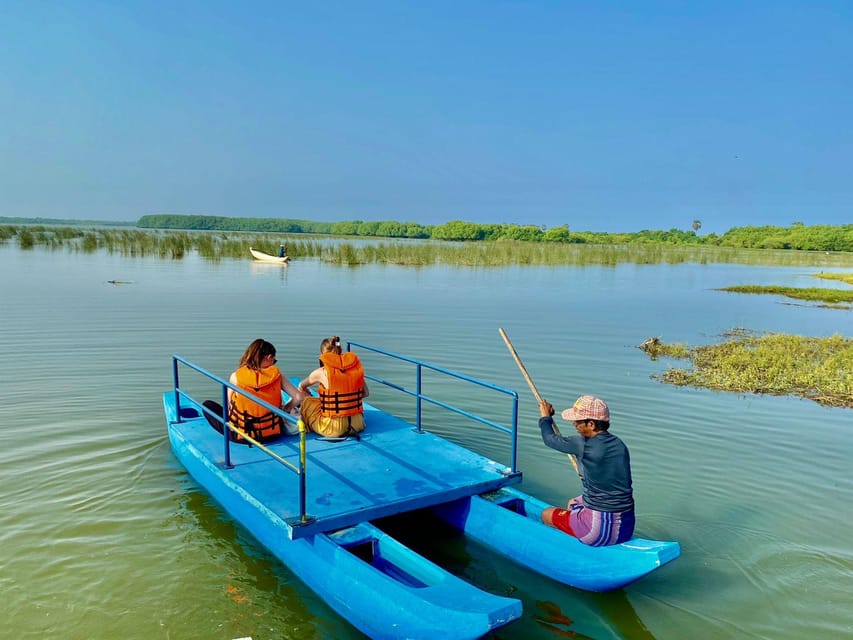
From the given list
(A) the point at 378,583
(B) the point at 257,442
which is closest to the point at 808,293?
(B) the point at 257,442

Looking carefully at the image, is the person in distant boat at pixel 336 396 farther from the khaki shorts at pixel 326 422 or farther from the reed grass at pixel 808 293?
the reed grass at pixel 808 293

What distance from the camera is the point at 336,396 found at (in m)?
7.01

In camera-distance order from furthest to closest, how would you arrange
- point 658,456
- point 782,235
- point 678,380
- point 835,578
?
point 782,235 → point 678,380 → point 658,456 → point 835,578

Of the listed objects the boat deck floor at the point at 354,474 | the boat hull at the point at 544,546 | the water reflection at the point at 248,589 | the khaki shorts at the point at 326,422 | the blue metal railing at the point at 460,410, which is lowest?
the water reflection at the point at 248,589

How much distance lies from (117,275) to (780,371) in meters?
24.9

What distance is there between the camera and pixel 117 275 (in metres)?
26.9

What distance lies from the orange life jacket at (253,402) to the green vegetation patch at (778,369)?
820 centimetres

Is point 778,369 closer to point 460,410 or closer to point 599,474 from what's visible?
point 460,410

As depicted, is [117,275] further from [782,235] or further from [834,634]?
[782,235]

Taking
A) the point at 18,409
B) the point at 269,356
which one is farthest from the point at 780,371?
the point at 18,409

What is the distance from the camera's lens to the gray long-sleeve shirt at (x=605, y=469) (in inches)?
191

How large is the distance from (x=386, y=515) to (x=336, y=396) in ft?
6.24

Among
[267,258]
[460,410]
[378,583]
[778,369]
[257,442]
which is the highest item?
[267,258]

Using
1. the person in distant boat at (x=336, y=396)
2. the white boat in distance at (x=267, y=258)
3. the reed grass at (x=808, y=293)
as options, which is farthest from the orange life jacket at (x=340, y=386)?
the white boat in distance at (x=267, y=258)
